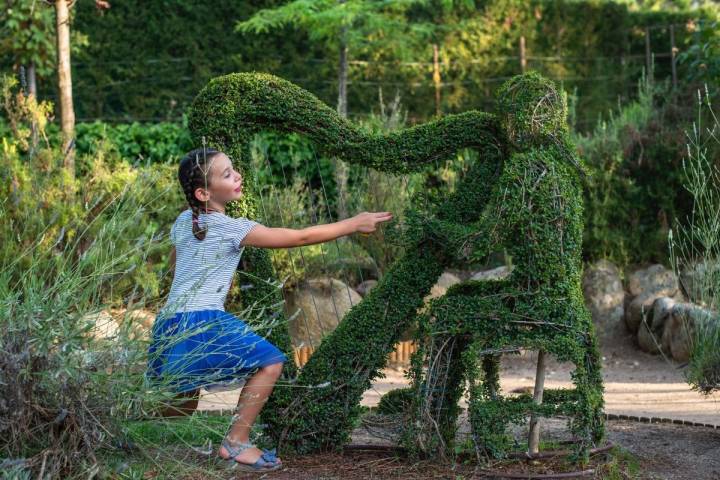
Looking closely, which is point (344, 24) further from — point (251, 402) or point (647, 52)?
point (251, 402)

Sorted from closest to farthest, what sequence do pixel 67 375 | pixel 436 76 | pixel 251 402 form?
pixel 67 375 < pixel 251 402 < pixel 436 76

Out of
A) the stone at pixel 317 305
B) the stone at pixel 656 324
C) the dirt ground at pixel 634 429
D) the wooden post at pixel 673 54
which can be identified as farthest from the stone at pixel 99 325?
the wooden post at pixel 673 54

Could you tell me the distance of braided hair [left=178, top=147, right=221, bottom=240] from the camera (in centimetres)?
383

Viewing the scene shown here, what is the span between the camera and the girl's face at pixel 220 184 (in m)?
3.85

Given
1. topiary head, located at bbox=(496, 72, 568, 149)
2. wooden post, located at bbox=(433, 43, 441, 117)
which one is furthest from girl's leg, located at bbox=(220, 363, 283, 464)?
wooden post, located at bbox=(433, 43, 441, 117)

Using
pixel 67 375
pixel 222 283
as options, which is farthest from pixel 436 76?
pixel 67 375

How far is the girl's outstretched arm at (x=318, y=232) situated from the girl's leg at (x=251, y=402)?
19.9 inches

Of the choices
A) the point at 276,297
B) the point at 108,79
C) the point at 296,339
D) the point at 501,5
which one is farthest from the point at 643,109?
the point at 276,297

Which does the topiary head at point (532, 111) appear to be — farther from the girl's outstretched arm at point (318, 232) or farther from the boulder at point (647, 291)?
the boulder at point (647, 291)

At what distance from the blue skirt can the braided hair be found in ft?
1.21

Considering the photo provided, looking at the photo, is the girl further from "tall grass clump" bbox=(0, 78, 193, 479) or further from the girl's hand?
"tall grass clump" bbox=(0, 78, 193, 479)

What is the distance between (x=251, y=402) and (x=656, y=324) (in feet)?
16.4

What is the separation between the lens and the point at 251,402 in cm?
379

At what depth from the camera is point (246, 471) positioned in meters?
3.86
